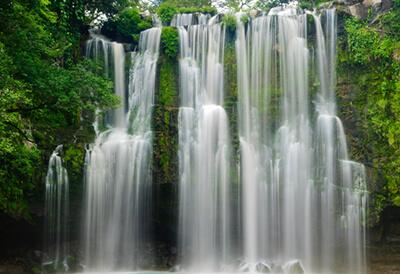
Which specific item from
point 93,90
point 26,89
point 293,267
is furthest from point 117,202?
point 293,267

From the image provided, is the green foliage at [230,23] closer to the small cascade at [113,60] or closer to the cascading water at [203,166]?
the cascading water at [203,166]

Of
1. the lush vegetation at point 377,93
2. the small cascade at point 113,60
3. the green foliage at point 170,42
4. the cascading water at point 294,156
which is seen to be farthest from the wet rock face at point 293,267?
the green foliage at point 170,42

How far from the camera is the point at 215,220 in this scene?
679 inches

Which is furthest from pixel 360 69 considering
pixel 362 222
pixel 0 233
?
pixel 0 233

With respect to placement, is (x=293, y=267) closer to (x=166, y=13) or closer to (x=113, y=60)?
(x=113, y=60)

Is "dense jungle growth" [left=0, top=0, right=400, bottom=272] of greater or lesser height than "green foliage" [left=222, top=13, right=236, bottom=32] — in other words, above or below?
below

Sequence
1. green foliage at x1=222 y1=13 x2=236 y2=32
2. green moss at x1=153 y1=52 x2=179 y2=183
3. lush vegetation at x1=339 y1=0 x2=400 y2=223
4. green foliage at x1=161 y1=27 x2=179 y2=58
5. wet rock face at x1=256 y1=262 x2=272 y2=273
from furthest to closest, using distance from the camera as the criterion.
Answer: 1. green foliage at x1=222 y1=13 x2=236 y2=32
2. green foliage at x1=161 y1=27 x2=179 y2=58
3. green moss at x1=153 y1=52 x2=179 y2=183
4. lush vegetation at x1=339 y1=0 x2=400 y2=223
5. wet rock face at x1=256 y1=262 x2=272 y2=273

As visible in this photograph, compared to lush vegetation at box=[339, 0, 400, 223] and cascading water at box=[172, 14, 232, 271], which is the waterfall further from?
lush vegetation at box=[339, 0, 400, 223]

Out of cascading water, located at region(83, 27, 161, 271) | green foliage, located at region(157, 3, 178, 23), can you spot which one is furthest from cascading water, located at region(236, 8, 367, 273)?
green foliage, located at region(157, 3, 178, 23)

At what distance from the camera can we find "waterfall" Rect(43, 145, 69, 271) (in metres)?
16.8

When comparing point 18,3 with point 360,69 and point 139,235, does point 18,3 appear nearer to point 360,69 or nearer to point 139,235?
point 139,235

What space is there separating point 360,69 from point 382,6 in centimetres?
359

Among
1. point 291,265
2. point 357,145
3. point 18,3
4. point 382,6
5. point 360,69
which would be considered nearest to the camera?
point 18,3

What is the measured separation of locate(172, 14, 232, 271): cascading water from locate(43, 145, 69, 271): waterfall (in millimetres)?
4090
